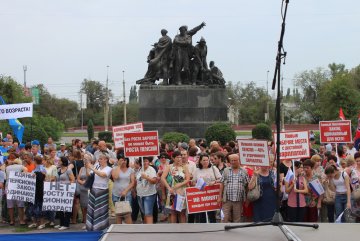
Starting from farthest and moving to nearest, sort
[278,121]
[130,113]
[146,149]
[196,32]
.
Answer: [130,113]
[196,32]
[146,149]
[278,121]

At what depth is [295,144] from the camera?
34.1 feet

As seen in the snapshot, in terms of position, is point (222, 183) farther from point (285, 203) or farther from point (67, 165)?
point (67, 165)

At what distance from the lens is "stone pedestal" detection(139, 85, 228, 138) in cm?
3222

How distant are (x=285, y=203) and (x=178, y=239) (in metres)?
7.63

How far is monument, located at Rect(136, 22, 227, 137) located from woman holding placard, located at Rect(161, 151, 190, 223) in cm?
2091

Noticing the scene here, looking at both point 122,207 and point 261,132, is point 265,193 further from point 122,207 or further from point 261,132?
point 261,132

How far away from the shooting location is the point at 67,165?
492 inches

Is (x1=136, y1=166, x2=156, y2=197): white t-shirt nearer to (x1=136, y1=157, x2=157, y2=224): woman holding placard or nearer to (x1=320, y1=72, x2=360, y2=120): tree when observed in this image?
(x1=136, y1=157, x2=157, y2=224): woman holding placard

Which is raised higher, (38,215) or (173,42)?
(173,42)

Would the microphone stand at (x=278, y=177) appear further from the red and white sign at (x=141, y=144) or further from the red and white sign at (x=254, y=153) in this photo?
the red and white sign at (x=141, y=144)

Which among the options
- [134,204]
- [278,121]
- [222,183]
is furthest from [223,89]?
[278,121]

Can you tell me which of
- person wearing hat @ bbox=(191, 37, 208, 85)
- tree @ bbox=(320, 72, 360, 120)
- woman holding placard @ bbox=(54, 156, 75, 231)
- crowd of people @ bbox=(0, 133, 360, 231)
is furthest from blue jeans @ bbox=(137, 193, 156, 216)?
tree @ bbox=(320, 72, 360, 120)

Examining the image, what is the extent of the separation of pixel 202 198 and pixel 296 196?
1.58m

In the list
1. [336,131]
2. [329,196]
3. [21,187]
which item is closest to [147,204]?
[21,187]
